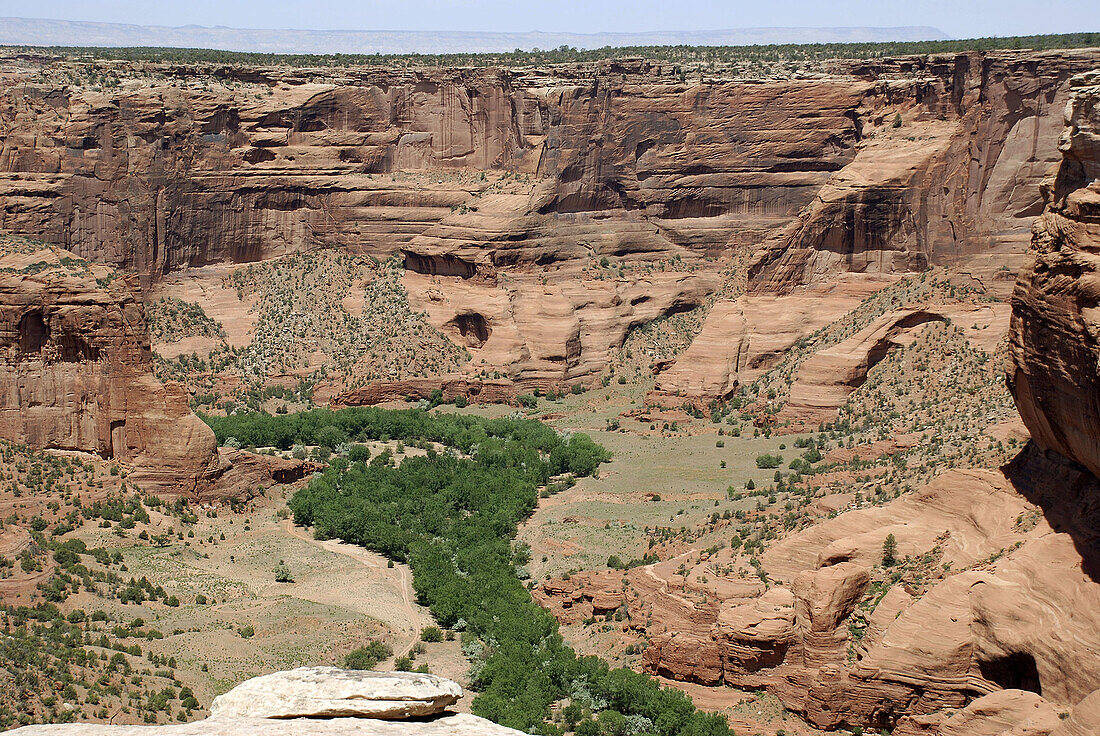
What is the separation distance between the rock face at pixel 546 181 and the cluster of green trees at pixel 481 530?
32.6ft

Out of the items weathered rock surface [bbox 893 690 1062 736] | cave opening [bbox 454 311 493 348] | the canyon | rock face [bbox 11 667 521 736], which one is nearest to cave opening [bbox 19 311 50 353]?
the canyon

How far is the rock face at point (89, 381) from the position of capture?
147 ft

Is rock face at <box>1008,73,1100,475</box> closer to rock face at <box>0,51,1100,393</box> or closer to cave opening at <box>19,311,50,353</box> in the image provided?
cave opening at <box>19,311,50,353</box>

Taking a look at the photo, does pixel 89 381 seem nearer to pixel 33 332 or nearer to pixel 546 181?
pixel 33 332

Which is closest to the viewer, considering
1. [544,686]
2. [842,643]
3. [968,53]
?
[842,643]

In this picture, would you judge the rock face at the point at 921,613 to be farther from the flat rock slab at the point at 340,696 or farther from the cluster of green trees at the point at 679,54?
the cluster of green trees at the point at 679,54

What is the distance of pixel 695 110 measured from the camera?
3012 inches

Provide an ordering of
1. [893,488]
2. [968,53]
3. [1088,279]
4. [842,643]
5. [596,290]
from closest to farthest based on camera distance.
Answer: [1088,279] < [842,643] < [893,488] < [968,53] < [596,290]

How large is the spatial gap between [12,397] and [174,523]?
755cm

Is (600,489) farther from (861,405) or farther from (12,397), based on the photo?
→ (12,397)

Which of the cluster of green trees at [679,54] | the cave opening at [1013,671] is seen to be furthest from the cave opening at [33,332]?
the cluster of green trees at [679,54]

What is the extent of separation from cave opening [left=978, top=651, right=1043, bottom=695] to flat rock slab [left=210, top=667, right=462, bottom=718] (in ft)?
52.1

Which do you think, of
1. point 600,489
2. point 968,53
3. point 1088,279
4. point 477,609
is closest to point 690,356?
point 600,489

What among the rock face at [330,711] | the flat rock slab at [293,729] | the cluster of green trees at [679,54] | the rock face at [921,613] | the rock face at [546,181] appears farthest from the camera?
the cluster of green trees at [679,54]
